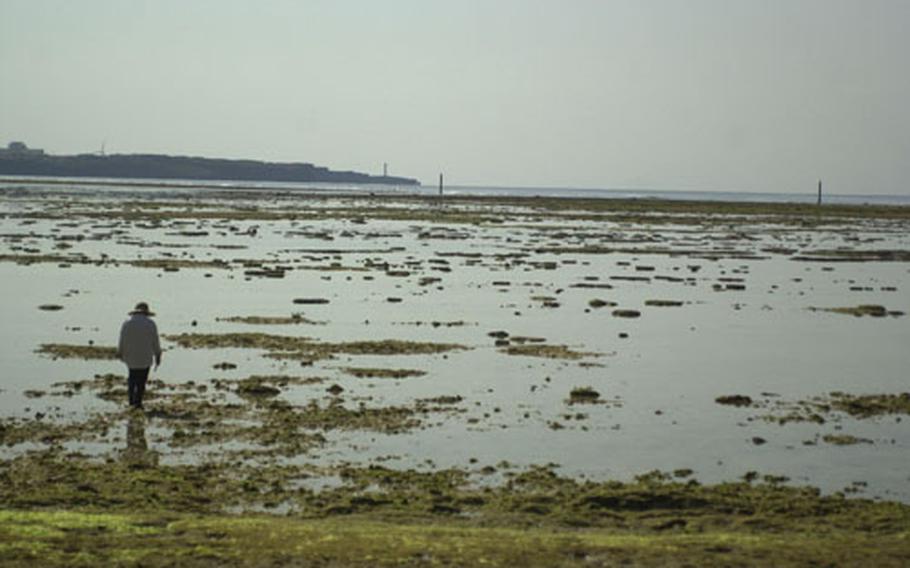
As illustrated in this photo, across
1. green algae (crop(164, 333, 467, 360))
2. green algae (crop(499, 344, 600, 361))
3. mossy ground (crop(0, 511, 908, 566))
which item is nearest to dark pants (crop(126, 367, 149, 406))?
green algae (crop(164, 333, 467, 360))

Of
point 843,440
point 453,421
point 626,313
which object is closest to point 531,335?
point 626,313

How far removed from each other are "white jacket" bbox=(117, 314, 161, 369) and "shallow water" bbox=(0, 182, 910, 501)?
2.78 ft

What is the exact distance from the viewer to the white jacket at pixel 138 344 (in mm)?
19562

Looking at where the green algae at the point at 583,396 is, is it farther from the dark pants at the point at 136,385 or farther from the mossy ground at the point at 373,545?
the mossy ground at the point at 373,545

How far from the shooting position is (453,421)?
19.0m

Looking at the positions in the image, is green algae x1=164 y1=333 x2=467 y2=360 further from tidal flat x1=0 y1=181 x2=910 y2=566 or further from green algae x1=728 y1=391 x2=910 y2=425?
green algae x1=728 y1=391 x2=910 y2=425

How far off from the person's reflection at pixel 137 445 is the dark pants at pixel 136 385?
0.57 meters

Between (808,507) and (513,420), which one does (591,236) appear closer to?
(513,420)

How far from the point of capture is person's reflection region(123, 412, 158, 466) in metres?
15.8

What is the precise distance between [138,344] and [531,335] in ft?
41.3

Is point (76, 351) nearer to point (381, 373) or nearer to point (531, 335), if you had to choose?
point (381, 373)

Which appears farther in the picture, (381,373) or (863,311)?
(863,311)

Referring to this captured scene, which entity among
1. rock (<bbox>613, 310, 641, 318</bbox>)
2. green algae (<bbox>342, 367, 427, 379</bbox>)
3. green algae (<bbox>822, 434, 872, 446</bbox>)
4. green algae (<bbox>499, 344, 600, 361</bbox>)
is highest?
rock (<bbox>613, 310, 641, 318</bbox>)

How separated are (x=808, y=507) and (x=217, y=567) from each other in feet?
23.9
